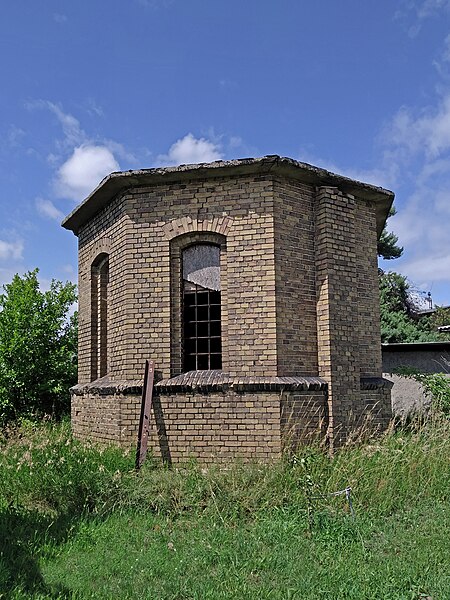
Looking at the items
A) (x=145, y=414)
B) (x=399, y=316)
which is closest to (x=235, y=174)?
(x=145, y=414)

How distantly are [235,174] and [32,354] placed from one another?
867 cm

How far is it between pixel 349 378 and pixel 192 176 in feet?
13.8

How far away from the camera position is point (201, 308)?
9.43 m

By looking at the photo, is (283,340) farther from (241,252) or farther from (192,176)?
(192,176)

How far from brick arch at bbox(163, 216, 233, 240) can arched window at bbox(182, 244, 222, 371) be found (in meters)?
0.34

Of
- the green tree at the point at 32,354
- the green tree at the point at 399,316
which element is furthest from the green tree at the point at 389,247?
the green tree at the point at 32,354

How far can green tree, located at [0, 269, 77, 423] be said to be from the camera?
14.9 metres

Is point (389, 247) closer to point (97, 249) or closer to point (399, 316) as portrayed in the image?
point (399, 316)

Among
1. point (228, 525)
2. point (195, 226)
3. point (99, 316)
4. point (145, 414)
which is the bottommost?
point (228, 525)

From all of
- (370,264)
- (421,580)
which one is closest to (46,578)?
(421,580)

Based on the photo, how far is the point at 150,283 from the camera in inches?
368

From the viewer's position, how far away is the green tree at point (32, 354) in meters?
14.9

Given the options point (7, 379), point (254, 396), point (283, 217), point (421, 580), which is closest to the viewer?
point (421, 580)

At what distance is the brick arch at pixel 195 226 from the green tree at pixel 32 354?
7342 mm
